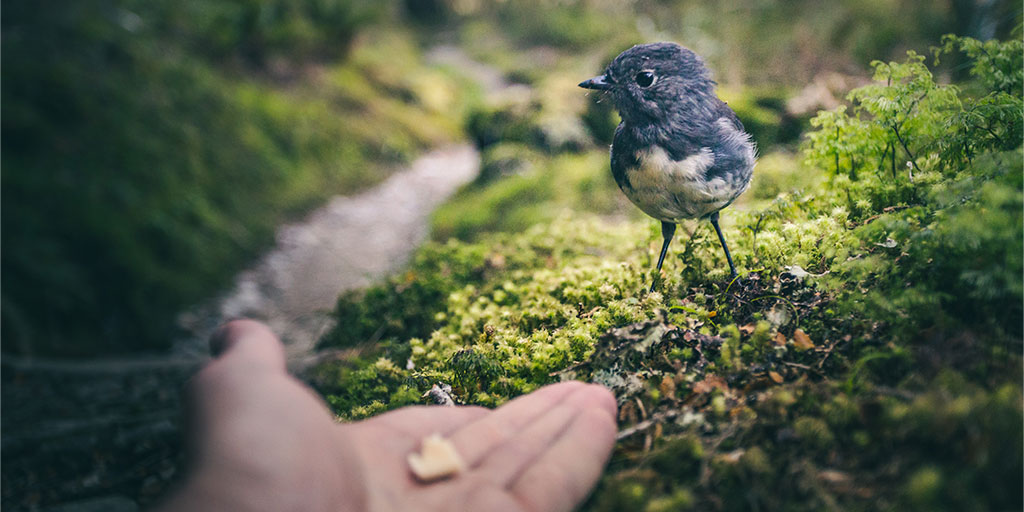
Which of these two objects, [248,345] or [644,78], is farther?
[644,78]

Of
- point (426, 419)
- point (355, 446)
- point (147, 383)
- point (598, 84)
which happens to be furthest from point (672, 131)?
point (147, 383)

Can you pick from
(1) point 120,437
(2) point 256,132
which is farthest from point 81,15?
(1) point 120,437

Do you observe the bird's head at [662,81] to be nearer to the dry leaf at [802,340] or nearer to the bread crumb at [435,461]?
the dry leaf at [802,340]

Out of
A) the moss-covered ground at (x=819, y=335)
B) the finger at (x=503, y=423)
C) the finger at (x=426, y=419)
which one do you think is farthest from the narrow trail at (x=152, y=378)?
the moss-covered ground at (x=819, y=335)

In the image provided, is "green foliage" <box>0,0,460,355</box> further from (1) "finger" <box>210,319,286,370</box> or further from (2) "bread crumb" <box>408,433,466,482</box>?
(2) "bread crumb" <box>408,433,466,482</box>

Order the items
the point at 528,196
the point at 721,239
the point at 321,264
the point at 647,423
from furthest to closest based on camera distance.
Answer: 1. the point at 528,196
2. the point at 321,264
3. the point at 721,239
4. the point at 647,423

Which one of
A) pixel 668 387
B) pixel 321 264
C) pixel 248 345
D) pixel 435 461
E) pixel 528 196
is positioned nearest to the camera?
pixel 248 345

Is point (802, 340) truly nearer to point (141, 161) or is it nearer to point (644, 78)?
point (644, 78)
